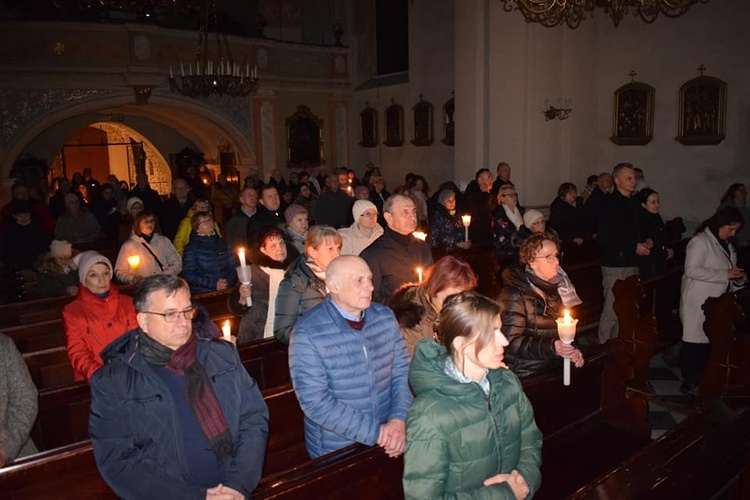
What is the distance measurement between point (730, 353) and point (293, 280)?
10.5ft

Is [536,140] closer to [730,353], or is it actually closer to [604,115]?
[604,115]

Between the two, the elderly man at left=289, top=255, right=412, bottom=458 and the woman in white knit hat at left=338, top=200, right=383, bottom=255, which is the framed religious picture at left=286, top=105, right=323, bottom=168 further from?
the elderly man at left=289, top=255, right=412, bottom=458

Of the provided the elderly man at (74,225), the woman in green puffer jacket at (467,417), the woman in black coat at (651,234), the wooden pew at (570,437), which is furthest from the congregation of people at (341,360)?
the elderly man at (74,225)

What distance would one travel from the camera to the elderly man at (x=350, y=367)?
92.3 inches

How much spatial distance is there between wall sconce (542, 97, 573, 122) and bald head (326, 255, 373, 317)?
24.7 feet

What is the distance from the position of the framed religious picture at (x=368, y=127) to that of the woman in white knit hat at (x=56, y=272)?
10.3 meters

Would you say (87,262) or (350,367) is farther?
(87,262)

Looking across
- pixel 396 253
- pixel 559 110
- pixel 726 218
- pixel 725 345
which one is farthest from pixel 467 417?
pixel 559 110

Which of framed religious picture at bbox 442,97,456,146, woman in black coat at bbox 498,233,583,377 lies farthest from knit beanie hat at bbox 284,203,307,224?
framed religious picture at bbox 442,97,456,146

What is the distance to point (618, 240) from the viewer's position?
532cm

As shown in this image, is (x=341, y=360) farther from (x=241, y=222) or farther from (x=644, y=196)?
(x=644, y=196)

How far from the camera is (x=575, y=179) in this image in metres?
9.78

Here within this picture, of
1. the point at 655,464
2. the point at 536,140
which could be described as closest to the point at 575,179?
the point at 536,140

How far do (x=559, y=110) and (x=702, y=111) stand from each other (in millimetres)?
2036
